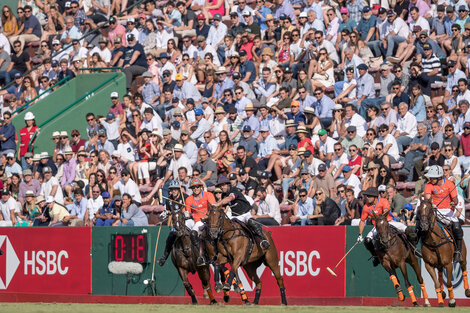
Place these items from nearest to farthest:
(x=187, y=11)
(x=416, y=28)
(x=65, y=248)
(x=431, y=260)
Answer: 1. (x=431, y=260)
2. (x=65, y=248)
3. (x=416, y=28)
4. (x=187, y=11)

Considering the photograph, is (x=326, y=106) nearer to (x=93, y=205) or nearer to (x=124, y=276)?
(x=93, y=205)

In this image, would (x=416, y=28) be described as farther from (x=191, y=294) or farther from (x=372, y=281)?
(x=191, y=294)

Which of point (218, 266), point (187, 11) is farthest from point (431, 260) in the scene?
point (187, 11)

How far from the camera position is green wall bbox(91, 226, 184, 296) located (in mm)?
23719

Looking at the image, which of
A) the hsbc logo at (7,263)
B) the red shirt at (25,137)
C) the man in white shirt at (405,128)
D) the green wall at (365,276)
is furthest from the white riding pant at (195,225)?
the red shirt at (25,137)

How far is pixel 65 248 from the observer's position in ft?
82.1

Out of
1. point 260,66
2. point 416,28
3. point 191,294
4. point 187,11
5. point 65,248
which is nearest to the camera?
point 191,294

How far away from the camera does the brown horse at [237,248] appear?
67.9ft

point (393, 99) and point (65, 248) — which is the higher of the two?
point (393, 99)

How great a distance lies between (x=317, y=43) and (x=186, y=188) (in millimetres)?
5615

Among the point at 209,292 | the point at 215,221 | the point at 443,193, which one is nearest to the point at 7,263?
the point at 209,292

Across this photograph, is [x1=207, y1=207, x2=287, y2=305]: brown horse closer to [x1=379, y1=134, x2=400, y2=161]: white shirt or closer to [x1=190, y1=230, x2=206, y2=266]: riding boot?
[x1=190, y1=230, x2=206, y2=266]: riding boot

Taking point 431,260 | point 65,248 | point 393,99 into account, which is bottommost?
point 65,248

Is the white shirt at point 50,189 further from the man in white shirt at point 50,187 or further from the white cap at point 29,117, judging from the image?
the white cap at point 29,117
